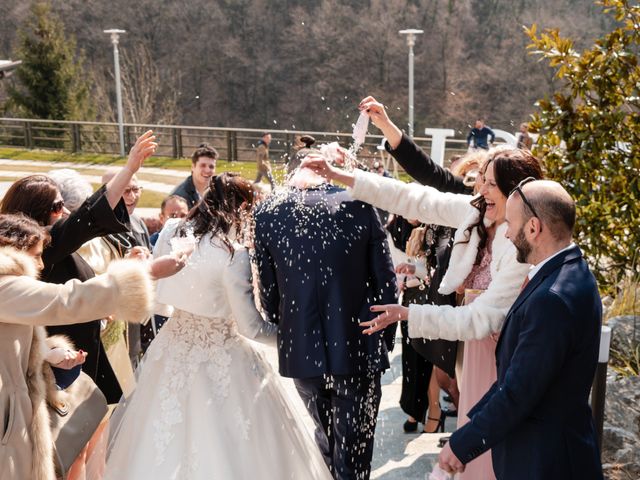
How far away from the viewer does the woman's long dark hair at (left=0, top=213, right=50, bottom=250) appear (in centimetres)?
314

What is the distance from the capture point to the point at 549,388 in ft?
8.97

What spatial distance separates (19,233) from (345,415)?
6.08 feet

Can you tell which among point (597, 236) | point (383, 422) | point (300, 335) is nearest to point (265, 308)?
point (300, 335)

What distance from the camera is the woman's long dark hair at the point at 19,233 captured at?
314 cm

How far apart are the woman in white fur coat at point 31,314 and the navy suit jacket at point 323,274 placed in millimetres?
907

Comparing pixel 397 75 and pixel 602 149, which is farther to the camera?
pixel 397 75

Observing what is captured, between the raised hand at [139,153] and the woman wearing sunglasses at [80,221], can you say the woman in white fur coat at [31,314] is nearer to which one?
the woman wearing sunglasses at [80,221]

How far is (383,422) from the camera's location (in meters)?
5.80

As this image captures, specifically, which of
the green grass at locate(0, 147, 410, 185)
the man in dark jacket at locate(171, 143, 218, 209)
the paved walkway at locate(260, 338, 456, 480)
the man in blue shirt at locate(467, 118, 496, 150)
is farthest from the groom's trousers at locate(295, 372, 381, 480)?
the green grass at locate(0, 147, 410, 185)

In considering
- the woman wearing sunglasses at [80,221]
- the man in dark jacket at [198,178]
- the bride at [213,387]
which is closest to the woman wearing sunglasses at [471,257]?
the bride at [213,387]

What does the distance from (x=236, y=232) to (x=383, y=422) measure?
7.65 feet

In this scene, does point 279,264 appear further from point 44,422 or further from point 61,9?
point 61,9

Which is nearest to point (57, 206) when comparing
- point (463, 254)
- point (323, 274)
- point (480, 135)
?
point (323, 274)

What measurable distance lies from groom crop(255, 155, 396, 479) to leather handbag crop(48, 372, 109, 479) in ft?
3.02
